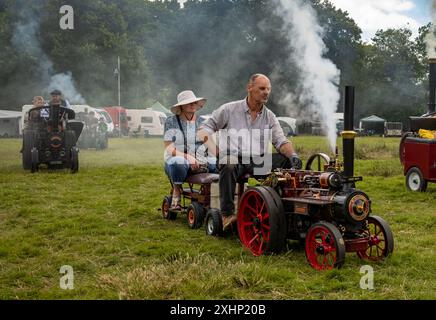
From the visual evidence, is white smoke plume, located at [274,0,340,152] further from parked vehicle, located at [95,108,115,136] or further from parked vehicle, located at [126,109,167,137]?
parked vehicle, located at [126,109,167,137]

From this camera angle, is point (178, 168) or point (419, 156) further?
point (419, 156)

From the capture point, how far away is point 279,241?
494 centimetres

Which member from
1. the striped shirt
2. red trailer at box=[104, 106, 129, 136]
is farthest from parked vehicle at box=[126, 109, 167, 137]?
the striped shirt

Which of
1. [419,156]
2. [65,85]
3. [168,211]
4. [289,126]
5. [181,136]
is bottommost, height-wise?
[168,211]

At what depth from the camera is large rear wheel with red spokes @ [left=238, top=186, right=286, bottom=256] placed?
193 inches

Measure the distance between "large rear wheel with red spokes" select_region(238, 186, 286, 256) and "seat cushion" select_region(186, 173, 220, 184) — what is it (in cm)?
97

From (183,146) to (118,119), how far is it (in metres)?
28.5

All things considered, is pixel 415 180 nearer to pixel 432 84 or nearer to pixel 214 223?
pixel 432 84

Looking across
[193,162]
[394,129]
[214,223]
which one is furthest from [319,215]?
[394,129]

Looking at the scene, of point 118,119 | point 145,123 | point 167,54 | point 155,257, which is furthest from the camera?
point 145,123

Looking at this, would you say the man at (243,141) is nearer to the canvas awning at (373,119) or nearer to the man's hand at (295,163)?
the man's hand at (295,163)

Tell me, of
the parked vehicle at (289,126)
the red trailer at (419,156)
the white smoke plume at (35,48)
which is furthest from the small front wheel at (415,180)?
the parked vehicle at (289,126)

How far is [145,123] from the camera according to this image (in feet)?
117
